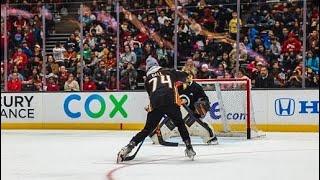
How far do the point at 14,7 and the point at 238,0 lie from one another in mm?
5172

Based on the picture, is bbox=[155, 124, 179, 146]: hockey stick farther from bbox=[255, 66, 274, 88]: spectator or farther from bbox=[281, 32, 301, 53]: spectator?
bbox=[281, 32, 301, 53]: spectator

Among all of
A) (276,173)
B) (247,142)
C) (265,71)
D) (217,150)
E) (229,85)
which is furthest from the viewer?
(265,71)

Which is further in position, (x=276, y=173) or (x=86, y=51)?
(x=86, y=51)

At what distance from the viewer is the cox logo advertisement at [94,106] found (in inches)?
507

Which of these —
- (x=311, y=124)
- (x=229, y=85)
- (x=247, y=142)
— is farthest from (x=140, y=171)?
(x=311, y=124)

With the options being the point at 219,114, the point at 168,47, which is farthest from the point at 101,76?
the point at 219,114

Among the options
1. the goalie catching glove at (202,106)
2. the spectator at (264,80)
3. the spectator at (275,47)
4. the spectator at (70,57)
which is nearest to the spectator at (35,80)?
the spectator at (70,57)

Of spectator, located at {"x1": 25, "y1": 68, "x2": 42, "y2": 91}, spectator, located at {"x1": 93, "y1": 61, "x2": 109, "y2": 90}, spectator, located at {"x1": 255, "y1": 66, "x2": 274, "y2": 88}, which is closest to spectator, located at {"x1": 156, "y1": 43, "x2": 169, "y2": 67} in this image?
spectator, located at {"x1": 93, "y1": 61, "x2": 109, "y2": 90}

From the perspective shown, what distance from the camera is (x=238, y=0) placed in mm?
12906

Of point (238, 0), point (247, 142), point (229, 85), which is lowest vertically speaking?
point (247, 142)

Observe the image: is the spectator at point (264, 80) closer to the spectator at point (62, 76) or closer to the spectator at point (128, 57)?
the spectator at point (128, 57)

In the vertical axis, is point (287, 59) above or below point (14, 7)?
below

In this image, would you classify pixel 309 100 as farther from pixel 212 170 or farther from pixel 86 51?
pixel 212 170

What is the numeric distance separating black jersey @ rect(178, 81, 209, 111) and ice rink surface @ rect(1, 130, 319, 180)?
0.69 m
